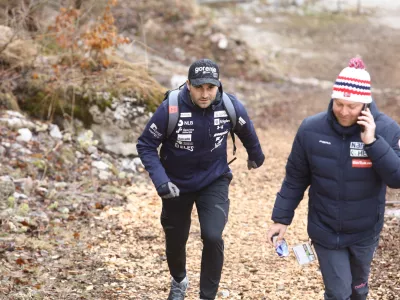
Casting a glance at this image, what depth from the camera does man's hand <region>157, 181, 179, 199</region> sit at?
451 centimetres

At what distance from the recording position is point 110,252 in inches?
251

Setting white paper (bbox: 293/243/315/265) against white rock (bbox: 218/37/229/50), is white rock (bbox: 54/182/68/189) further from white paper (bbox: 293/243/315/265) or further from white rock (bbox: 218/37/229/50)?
white rock (bbox: 218/37/229/50)

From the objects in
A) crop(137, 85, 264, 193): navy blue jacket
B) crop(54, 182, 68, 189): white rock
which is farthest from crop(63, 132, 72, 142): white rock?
crop(137, 85, 264, 193): navy blue jacket

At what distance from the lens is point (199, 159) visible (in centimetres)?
473

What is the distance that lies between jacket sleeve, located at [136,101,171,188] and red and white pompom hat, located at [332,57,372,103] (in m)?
1.33

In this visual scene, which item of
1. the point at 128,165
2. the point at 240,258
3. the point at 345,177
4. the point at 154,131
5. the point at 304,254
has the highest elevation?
the point at 154,131

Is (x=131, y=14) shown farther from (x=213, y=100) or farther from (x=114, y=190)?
(x=213, y=100)

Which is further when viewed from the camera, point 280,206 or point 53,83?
point 53,83

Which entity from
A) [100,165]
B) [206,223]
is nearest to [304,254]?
[206,223]

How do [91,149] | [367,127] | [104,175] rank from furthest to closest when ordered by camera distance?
[91,149] → [104,175] → [367,127]

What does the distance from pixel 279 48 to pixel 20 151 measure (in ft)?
49.0

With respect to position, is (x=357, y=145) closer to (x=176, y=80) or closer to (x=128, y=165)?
(x=128, y=165)

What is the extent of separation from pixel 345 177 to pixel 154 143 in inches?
57.9

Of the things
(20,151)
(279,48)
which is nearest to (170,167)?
(20,151)
